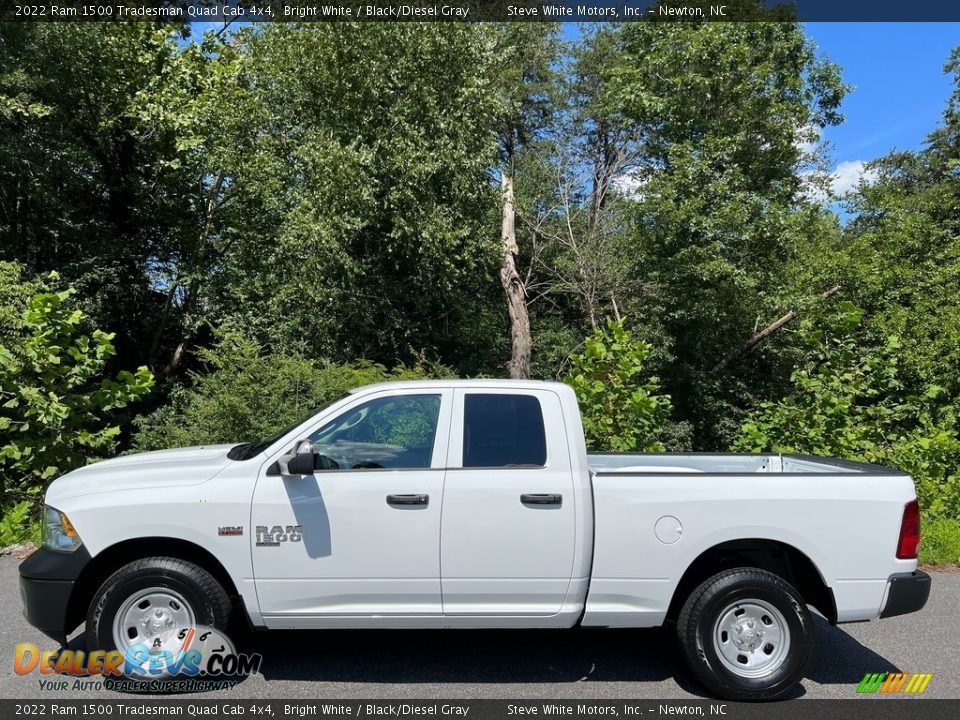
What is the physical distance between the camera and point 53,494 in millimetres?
4805

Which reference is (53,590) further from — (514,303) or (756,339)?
(756,339)

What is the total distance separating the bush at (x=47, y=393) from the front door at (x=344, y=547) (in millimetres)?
5634

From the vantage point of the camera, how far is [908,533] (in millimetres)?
4695

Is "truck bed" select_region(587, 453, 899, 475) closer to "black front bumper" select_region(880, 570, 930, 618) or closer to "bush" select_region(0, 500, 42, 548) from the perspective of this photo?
"black front bumper" select_region(880, 570, 930, 618)

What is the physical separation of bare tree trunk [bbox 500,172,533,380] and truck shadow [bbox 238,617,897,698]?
52.0 ft

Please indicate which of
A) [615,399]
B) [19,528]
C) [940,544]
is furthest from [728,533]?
[19,528]

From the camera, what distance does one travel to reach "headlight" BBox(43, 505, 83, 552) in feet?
15.2

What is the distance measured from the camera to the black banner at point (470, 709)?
4375 millimetres

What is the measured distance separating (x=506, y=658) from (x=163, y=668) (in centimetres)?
212

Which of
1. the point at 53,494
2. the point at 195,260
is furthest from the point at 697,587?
the point at 195,260

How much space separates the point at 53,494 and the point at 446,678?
2625 mm

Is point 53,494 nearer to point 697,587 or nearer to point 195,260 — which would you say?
point 697,587

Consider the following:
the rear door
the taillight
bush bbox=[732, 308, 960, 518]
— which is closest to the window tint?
the rear door

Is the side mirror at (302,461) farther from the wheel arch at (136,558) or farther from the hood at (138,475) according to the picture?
the wheel arch at (136,558)
